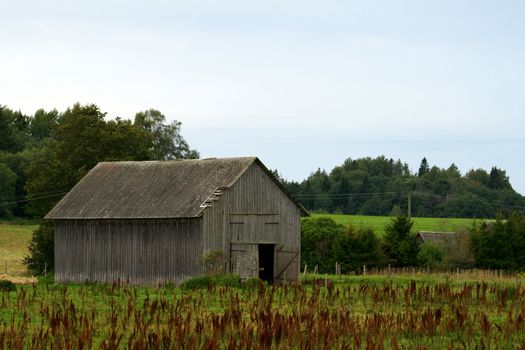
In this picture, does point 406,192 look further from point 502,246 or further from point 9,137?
point 502,246

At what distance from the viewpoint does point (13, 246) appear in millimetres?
86312

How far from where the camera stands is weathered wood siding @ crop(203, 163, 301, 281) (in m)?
45.6

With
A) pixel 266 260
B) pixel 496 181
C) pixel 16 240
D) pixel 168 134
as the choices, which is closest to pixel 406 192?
pixel 496 181

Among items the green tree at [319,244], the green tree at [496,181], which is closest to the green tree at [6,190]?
the green tree at [319,244]

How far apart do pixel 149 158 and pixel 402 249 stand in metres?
18.7

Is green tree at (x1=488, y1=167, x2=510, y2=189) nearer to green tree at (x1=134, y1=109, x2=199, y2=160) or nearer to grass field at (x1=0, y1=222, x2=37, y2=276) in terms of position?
green tree at (x1=134, y1=109, x2=199, y2=160)

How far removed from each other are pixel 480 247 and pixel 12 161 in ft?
204

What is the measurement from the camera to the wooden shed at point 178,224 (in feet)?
149

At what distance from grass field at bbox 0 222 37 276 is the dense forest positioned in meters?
3.51

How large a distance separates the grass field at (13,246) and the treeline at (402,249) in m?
19.8

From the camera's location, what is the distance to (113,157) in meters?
68.4

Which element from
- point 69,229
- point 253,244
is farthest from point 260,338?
point 69,229

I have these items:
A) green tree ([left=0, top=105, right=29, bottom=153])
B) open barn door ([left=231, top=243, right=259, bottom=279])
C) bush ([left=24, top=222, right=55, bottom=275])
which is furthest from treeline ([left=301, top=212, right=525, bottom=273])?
green tree ([left=0, top=105, right=29, bottom=153])

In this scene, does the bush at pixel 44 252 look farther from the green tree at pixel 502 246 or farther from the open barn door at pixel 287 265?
the green tree at pixel 502 246
